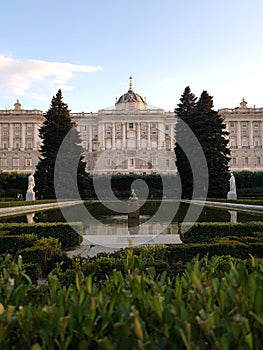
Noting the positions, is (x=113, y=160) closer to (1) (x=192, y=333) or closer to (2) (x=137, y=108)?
(2) (x=137, y=108)

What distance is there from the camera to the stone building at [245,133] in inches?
2766

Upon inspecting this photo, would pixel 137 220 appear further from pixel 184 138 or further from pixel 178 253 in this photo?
pixel 184 138

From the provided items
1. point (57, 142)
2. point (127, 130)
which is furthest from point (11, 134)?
point (57, 142)

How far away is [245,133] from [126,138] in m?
20.9

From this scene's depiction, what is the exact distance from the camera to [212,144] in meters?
30.2

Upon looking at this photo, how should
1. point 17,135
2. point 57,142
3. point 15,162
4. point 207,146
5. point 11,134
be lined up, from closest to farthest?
1. point 207,146
2. point 57,142
3. point 15,162
4. point 11,134
5. point 17,135

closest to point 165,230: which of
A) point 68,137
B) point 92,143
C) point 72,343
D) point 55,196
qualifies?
point 72,343

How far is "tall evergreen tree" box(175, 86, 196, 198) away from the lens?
30.9 metres

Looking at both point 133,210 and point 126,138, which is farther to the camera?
point 126,138

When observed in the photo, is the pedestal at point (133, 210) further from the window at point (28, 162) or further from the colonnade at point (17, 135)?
the colonnade at point (17, 135)

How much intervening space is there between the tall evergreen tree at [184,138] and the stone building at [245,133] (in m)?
37.4

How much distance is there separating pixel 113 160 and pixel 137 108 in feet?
40.3

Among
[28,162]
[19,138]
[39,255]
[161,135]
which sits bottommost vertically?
[39,255]

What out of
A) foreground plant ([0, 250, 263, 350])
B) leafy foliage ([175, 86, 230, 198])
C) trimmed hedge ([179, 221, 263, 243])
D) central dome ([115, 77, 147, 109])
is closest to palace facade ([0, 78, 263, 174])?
central dome ([115, 77, 147, 109])
